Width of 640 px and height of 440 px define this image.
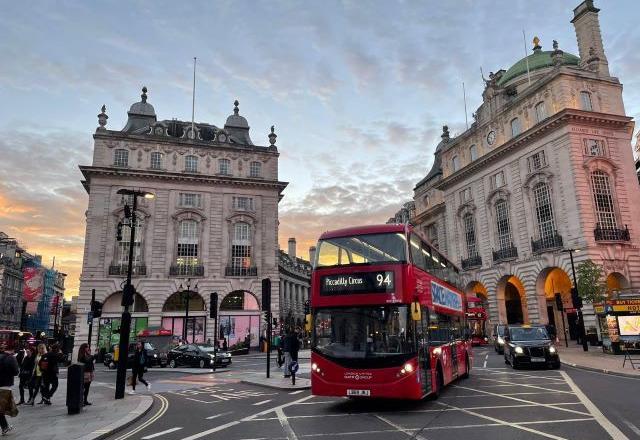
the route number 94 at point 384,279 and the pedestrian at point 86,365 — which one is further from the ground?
the route number 94 at point 384,279

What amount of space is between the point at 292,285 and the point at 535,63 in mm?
50689

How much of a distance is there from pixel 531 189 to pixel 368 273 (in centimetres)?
3436

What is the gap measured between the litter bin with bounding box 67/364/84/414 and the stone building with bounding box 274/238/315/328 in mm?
55748

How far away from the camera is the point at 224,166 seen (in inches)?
1962

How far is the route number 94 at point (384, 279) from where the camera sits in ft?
36.0

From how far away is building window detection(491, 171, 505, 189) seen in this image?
→ 4422cm

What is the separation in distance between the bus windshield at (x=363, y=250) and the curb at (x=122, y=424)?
18.8 ft

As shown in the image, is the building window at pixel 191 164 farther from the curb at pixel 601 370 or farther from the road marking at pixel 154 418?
the curb at pixel 601 370

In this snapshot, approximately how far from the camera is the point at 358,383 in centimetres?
1079

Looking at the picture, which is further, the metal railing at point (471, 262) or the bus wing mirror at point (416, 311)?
the metal railing at point (471, 262)

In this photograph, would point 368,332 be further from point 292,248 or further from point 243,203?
point 292,248

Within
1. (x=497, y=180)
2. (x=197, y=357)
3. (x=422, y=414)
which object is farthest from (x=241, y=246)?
(x=422, y=414)

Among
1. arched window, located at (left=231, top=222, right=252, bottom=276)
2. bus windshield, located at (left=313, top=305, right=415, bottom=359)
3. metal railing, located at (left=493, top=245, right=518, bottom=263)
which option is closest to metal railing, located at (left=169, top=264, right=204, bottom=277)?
arched window, located at (left=231, top=222, right=252, bottom=276)

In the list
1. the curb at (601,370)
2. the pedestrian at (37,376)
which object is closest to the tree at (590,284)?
the curb at (601,370)
